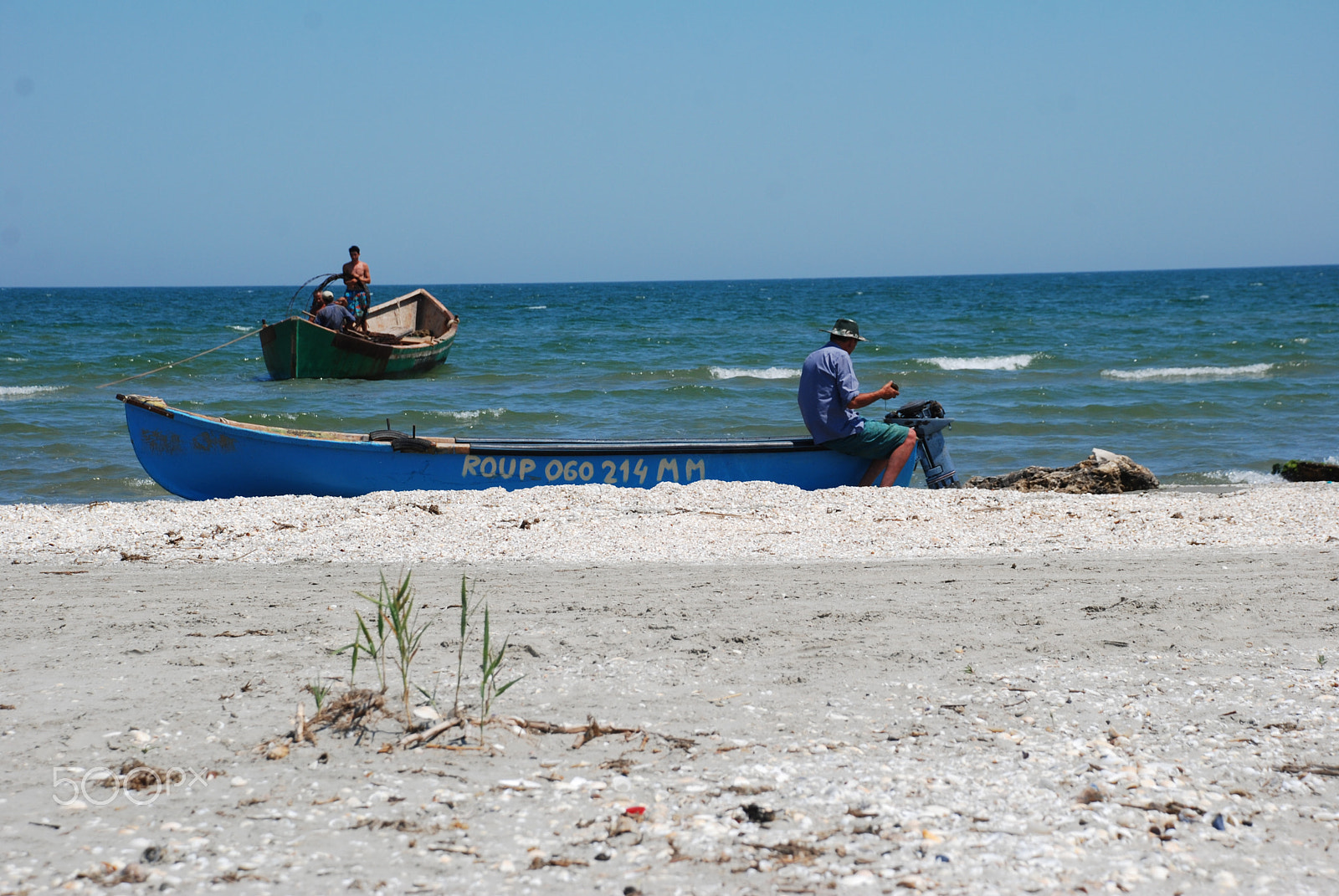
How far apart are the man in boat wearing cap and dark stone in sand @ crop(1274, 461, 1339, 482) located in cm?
391

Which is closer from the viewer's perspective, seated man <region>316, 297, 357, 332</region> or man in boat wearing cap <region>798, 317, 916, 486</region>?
man in boat wearing cap <region>798, 317, 916, 486</region>

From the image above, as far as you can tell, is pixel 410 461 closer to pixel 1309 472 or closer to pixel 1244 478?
pixel 1244 478

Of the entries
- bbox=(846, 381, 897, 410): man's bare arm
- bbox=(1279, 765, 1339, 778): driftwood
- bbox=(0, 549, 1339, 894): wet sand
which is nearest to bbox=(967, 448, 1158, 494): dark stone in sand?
bbox=(846, 381, 897, 410): man's bare arm

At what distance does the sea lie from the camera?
1177 cm

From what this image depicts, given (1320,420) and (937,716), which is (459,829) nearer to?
(937,716)

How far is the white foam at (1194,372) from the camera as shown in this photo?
1881 centimetres

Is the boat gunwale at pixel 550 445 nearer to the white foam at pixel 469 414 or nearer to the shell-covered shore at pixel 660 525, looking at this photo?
the shell-covered shore at pixel 660 525

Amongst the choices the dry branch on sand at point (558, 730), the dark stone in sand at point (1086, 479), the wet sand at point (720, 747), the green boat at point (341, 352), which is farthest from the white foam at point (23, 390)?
the dry branch on sand at point (558, 730)

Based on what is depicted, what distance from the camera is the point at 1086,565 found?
18.3 feet

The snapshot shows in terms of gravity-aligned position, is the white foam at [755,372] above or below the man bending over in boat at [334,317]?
below

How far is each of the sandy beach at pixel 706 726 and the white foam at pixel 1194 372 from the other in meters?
13.8

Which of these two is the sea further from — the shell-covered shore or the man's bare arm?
the man's bare arm

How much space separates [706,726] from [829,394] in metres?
4.99

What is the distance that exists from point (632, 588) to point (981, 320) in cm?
3458
